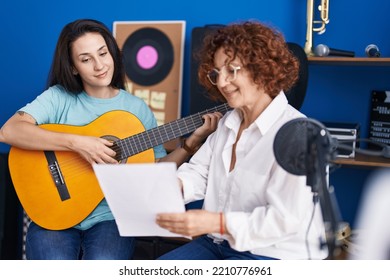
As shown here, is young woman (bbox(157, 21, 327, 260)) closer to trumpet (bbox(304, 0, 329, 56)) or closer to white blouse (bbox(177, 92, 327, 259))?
white blouse (bbox(177, 92, 327, 259))

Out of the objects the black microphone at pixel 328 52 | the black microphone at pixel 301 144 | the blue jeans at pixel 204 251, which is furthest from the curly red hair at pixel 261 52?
the black microphone at pixel 328 52

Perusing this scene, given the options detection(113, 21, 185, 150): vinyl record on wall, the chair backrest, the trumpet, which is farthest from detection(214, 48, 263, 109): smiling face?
detection(113, 21, 185, 150): vinyl record on wall

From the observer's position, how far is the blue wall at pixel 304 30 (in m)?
2.30

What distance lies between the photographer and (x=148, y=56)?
2.69 m

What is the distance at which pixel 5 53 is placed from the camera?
3.12m

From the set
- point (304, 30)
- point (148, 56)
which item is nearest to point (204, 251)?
point (304, 30)

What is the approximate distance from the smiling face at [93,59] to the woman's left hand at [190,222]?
724 millimetres

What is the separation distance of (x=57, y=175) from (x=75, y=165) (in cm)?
7

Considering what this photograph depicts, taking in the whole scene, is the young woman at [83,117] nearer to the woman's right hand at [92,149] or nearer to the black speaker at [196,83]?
the woman's right hand at [92,149]

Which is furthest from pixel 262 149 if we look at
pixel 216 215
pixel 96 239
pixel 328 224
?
pixel 96 239

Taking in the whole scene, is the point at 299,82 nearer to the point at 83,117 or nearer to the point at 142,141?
the point at 142,141

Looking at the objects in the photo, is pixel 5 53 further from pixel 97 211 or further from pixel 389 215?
pixel 389 215

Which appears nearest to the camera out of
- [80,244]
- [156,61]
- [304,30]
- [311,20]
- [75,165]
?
[80,244]
